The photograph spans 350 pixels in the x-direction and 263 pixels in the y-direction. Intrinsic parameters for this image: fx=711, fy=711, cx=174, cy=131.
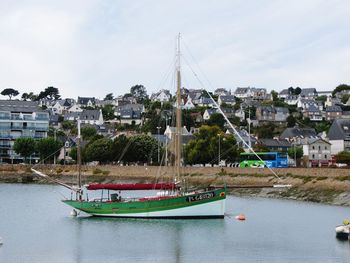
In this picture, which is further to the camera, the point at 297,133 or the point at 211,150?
the point at 297,133

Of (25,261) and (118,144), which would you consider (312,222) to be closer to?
(25,261)

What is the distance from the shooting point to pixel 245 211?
239 feet

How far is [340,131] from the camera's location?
160500mm

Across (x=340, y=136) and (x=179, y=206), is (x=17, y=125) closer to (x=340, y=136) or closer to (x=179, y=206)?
(x=340, y=136)

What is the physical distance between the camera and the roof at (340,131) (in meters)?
158

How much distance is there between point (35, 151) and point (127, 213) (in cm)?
9820

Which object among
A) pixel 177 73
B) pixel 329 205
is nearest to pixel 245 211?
pixel 329 205

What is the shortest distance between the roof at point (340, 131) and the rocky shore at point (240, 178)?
47568 millimetres

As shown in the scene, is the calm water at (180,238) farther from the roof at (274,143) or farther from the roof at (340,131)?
the roof at (274,143)

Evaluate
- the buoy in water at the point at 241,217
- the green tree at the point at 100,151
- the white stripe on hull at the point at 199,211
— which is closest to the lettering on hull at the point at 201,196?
the white stripe on hull at the point at 199,211

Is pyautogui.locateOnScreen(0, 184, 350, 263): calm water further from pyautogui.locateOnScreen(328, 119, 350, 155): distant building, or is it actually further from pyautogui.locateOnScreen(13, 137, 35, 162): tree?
pyautogui.locateOnScreen(13, 137, 35, 162): tree

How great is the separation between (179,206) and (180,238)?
11225 mm

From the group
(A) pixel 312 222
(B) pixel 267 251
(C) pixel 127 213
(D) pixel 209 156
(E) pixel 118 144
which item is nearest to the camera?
(B) pixel 267 251

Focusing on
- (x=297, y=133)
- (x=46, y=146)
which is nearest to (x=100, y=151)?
(x=46, y=146)
